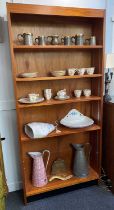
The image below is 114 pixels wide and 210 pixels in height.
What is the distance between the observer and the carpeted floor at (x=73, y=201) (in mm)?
1808

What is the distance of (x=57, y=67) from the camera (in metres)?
1.90

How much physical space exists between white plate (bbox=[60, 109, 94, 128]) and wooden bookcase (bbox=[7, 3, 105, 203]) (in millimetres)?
55

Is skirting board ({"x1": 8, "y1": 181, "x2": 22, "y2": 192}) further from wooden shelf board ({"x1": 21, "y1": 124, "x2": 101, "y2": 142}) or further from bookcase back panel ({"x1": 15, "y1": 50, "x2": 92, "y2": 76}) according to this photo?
bookcase back panel ({"x1": 15, "y1": 50, "x2": 92, "y2": 76})

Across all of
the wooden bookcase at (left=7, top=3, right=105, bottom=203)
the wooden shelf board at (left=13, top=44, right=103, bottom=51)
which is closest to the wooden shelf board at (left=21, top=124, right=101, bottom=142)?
the wooden bookcase at (left=7, top=3, right=105, bottom=203)

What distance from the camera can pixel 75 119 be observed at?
6.58 feet

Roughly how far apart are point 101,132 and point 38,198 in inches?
38.2

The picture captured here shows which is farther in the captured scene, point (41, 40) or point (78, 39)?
point (78, 39)

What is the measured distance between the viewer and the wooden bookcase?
1.69 meters

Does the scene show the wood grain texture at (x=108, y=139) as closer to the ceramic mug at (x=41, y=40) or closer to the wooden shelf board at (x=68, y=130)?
the wooden shelf board at (x=68, y=130)

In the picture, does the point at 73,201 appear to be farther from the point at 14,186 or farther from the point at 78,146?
the point at 14,186

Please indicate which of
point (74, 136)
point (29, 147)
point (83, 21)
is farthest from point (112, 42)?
point (29, 147)

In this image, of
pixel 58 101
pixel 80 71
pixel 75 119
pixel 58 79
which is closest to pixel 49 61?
pixel 58 79

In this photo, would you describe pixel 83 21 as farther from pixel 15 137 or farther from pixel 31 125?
pixel 15 137

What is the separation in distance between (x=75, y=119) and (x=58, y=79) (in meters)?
0.49
